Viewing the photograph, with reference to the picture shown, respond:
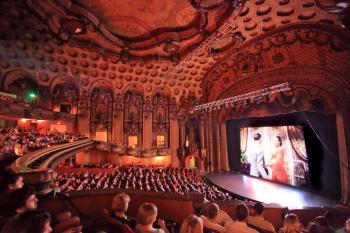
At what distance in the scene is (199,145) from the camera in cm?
1902

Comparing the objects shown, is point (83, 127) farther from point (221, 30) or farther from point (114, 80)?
point (221, 30)

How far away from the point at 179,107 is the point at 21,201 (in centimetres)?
1758

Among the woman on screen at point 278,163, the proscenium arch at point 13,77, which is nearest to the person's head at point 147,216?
the woman on screen at point 278,163

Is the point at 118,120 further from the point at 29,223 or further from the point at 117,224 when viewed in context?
the point at 29,223

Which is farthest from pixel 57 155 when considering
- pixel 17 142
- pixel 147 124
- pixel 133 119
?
pixel 147 124

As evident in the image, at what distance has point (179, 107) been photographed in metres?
19.6

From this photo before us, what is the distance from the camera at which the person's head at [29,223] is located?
4.36 feet

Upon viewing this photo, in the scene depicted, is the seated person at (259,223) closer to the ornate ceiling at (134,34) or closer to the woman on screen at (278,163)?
the ornate ceiling at (134,34)

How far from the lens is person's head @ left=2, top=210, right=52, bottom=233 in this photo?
1329mm

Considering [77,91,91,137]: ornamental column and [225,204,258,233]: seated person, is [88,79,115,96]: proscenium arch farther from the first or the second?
[225,204,258,233]: seated person

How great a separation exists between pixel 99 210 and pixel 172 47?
12.0 metres

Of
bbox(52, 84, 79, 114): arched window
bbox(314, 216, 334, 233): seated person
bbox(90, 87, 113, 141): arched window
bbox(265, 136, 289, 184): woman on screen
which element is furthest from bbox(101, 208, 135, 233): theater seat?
bbox(52, 84, 79, 114): arched window

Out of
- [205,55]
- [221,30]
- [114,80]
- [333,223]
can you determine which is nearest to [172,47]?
[205,55]

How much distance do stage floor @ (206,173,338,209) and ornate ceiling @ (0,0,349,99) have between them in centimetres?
714
